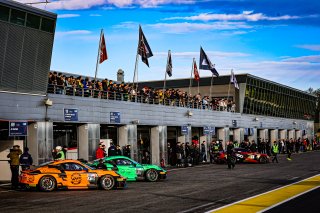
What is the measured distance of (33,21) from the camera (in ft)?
91.4

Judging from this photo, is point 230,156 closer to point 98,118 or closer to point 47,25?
point 98,118

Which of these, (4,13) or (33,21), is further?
(33,21)

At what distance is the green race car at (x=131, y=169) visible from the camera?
76.5 feet

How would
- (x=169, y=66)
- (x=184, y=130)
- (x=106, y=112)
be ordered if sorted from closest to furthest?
1. (x=106, y=112)
2. (x=169, y=66)
3. (x=184, y=130)

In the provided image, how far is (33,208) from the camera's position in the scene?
47.4ft

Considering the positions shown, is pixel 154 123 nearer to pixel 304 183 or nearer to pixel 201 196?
pixel 304 183

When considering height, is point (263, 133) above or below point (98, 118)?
below

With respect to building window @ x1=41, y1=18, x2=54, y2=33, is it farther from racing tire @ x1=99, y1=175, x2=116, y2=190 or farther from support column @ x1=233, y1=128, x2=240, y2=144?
support column @ x1=233, y1=128, x2=240, y2=144

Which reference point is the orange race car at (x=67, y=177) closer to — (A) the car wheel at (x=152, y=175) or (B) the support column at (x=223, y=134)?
(A) the car wheel at (x=152, y=175)

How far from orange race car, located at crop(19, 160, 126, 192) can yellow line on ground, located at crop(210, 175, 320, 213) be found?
20.6 ft

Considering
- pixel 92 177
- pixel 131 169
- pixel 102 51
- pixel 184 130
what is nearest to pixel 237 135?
pixel 184 130

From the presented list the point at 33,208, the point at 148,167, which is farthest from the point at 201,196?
the point at 148,167

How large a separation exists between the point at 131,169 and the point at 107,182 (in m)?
3.48

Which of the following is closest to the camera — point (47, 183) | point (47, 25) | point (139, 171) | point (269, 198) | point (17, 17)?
point (269, 198)
